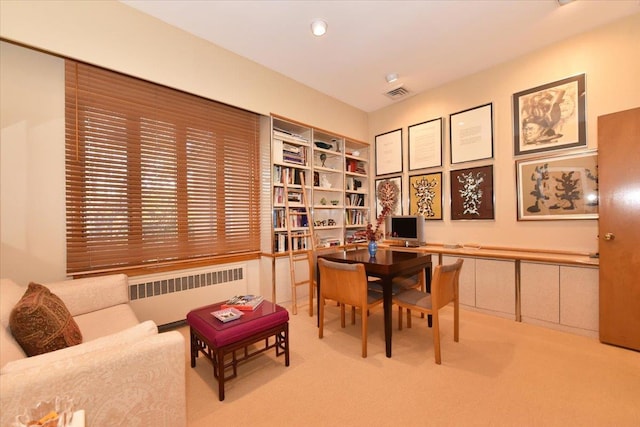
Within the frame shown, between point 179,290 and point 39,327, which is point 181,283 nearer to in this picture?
point 179,290

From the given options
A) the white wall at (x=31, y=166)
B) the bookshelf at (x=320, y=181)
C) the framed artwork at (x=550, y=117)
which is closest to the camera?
the white wall at (x=31, y=166)

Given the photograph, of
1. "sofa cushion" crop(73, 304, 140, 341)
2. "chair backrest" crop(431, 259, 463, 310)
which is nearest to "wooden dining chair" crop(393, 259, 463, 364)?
"chair backrest" crop(431, 259, 463, 310)

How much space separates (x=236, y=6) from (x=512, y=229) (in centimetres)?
397

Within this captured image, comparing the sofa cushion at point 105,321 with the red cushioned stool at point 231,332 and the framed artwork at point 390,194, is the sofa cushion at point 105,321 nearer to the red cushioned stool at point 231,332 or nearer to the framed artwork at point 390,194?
the red cushioned stool at point 231,332

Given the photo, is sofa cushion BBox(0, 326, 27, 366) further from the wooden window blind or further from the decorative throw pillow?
the wooden window blind

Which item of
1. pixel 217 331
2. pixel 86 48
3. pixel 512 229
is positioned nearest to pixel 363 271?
pixel 217 331

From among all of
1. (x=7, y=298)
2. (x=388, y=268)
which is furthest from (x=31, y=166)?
(x=388, y=268)

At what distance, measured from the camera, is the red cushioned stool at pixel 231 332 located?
1.75m

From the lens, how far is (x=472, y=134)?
11.8ft

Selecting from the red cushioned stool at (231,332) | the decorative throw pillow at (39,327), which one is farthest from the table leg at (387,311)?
the decorative throw pillow at (39,327)

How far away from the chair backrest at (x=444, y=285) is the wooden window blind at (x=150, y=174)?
2.32 metres

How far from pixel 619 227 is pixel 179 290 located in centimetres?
438

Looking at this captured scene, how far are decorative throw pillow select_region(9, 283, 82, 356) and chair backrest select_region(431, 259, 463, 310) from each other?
7.86ft

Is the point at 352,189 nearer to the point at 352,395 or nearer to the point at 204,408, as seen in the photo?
the point at 352,395
